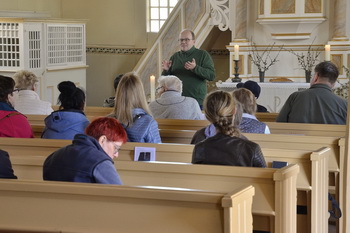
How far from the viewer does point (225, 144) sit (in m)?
4.17

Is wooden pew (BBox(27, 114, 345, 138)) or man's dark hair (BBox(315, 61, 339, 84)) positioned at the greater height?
man's dark hair (BBox(315, 61, 339, 84))

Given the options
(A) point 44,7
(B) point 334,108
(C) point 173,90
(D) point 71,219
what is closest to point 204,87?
(C) point 173,90

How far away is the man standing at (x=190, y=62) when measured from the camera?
808 centimetres

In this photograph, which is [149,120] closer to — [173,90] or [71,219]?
[173,90]

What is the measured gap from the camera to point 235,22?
1102 centimetres

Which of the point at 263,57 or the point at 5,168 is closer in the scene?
the point at 5,168

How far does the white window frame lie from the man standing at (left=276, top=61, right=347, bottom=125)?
9.96m

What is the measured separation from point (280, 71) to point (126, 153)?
20.7ft

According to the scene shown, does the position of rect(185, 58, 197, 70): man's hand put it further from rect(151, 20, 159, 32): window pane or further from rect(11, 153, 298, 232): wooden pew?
rect(151, 20, 159, 32): window pane

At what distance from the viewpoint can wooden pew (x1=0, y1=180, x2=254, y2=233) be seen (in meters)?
2.89

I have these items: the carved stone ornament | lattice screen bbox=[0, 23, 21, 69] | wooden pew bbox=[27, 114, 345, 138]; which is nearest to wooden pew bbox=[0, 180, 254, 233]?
Result: wooden pew bbox=[27, 114, 345, 138]

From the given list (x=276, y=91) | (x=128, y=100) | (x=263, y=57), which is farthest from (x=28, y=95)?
(x=263, y=57)

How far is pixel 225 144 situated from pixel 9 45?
943 cm

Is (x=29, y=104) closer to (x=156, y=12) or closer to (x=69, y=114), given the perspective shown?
(x=69, y=114)
